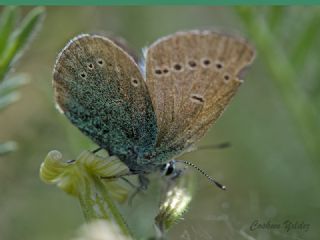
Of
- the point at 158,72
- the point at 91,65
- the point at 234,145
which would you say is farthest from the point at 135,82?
the point at 234,145

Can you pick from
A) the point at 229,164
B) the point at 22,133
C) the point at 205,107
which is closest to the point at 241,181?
the point at 229,164

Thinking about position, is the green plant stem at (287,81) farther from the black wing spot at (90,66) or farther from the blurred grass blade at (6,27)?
the blurred grass blade at (6,27)

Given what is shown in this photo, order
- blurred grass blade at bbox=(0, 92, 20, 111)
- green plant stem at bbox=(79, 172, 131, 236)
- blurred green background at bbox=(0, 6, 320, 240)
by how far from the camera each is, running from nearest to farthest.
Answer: green plant stem at bbox=(79, 172, 131, 236), blurred grass blade at bbox=(0, 92, 20, 111), blurred green background at bbox=(0, 6, 320, 240)

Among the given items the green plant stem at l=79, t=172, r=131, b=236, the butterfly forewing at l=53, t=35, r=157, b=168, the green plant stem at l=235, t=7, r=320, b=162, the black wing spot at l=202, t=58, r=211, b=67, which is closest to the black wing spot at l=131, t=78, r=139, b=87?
the butterfly forewing at l=53, t=35, r=157, b=168

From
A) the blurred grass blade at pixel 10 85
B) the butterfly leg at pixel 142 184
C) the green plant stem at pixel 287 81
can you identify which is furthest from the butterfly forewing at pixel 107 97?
the green plant stem at pixel 287 81

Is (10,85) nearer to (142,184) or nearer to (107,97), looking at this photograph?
(107,97)

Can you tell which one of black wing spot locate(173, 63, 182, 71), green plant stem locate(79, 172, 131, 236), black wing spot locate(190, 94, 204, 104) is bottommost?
black wing spot locate(190, 94, 204, 104)

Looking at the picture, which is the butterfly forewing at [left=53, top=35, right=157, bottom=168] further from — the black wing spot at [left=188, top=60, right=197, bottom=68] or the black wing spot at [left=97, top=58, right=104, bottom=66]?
the black wing spot at [left=188, top=60, right=197, bottom=68]
